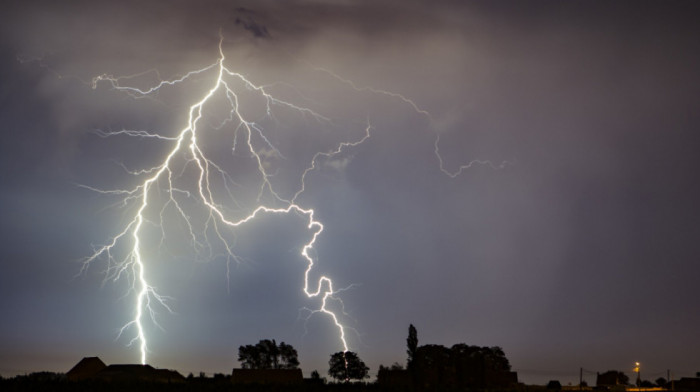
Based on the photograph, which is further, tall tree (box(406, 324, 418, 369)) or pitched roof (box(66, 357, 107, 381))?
pitched roof (box(66, 357, 107, 381))

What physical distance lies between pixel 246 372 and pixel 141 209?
96.7 ft

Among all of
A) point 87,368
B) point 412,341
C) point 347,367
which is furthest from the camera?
point 347,367

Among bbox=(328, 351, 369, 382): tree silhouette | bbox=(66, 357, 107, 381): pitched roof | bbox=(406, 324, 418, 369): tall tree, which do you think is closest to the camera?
bbox=(406, 324, 418, 369): tall tree

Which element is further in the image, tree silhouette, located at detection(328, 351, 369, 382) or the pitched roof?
tree silhouette, located at detection(328, 351, 369, 382)

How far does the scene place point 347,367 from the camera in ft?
266

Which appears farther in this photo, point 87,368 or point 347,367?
point 347,367

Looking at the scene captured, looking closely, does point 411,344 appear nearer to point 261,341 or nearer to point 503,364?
point 503,364

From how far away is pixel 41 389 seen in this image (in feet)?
107

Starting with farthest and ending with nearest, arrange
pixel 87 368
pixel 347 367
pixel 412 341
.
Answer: pixel 347 367
pixel 87 368
pixel 412 341

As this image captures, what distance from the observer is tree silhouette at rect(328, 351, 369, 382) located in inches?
3167

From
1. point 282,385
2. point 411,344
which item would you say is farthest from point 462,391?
point 411,344

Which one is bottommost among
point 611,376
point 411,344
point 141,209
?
point 611,376

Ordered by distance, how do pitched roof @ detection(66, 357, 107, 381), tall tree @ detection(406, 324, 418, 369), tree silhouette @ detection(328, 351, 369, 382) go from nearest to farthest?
tall tree @ detection(406, 324, 418, 369)
pitched roof @ detection(66, 357, 107, 381)
tree silhouette @ detection(328, 351, 369, 382)

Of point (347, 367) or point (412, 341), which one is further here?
point (347, 367)
